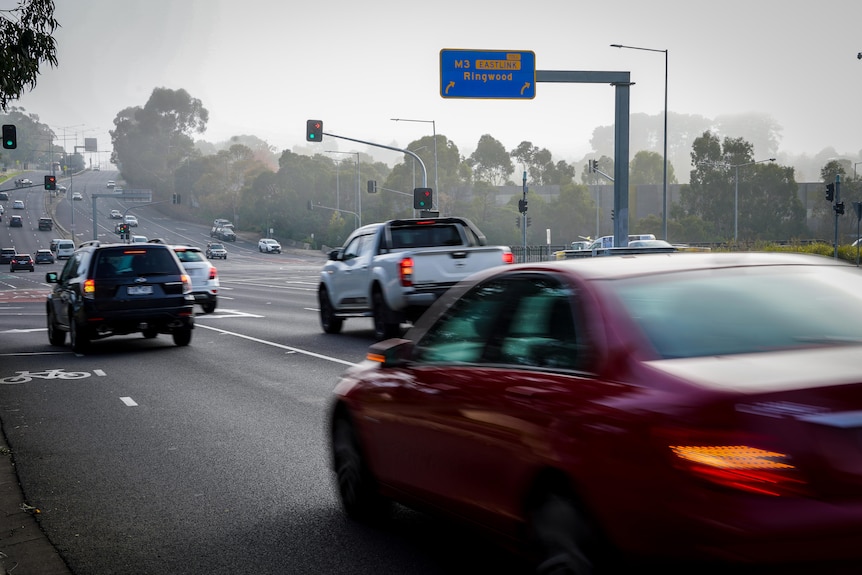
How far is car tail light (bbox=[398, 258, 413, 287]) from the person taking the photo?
54.3 feet

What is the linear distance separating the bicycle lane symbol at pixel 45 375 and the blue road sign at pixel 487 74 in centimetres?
1685

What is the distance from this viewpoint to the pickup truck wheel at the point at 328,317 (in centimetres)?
1964

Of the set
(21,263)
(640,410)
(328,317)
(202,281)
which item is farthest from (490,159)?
(640,410)

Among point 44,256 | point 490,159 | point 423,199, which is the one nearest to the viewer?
point 423,199

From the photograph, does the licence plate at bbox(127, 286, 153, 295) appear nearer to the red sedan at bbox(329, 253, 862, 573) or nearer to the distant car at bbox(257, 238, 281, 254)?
the red sedan at bbox(329, 253, 862, 573)

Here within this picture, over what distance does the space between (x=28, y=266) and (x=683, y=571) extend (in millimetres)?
79026

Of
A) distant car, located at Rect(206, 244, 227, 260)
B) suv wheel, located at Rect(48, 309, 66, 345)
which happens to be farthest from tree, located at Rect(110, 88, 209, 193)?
suv wheel, located at Rect(48, 309, 66, 345)

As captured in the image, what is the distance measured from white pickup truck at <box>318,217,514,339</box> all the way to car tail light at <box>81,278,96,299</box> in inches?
176

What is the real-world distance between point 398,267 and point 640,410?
13.0 metres

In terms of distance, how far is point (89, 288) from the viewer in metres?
16.8

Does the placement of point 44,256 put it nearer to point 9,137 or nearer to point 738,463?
point 9,137

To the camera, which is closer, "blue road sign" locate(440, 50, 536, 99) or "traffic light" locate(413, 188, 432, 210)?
"blue road sign" locate(440, 50, 536, 99)

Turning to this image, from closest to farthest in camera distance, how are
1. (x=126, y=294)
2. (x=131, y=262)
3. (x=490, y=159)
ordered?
(x=126, y=294) → (x=131, y=262) → (x=490, y=159)

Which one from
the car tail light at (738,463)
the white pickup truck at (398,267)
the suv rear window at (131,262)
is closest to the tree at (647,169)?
the white pickup truck at (398,267)
